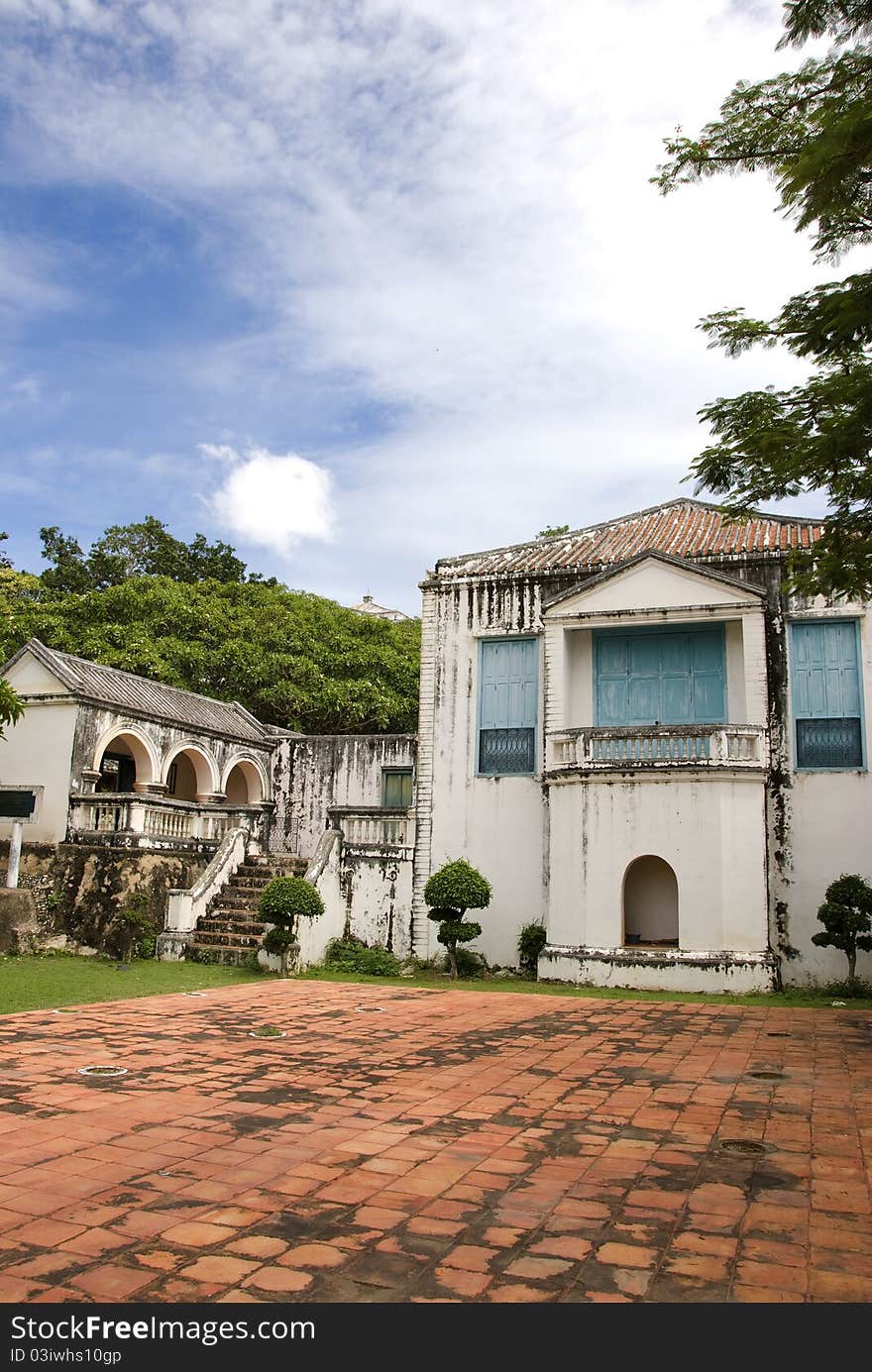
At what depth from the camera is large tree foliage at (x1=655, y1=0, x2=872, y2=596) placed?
19.5ft

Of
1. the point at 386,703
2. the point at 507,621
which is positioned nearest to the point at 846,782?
the point at 507,621

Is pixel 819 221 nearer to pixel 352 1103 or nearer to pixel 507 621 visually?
pixel 352 1103

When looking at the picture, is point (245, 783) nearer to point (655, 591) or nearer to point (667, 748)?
point (655, 591)

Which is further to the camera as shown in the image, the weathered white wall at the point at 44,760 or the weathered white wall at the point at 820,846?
the weathered white wall at the point at 44,760

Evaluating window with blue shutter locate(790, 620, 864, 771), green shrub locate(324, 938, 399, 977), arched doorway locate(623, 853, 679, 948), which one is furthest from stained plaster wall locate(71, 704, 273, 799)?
window with blue shutter locate(790, 620, 864, 771)

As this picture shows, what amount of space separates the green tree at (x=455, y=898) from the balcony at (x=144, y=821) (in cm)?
421

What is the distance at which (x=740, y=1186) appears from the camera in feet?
14.5

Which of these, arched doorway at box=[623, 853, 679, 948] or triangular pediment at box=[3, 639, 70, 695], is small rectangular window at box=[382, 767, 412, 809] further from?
triangular pediment at box=[3, 639, 70, 695]

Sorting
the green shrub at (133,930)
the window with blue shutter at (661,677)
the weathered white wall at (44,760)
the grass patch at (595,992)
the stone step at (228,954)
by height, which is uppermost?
the window with blue shutter at (661,677)

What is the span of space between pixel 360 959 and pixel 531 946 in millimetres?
2665

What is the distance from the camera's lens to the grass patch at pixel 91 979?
10.2 meters

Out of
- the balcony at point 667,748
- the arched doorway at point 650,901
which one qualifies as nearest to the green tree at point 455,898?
the balcony at point 667,748

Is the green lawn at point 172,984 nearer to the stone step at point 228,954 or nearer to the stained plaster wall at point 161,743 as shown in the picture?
the stone step at point 228,954

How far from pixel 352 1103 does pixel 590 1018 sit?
15.0 ft
